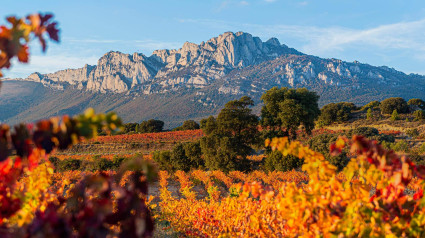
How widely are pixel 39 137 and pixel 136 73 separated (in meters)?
152

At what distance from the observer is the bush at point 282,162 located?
14.2 m

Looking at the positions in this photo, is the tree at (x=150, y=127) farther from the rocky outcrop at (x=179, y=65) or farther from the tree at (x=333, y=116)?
the rocky outcrop at (x=179, y=65)

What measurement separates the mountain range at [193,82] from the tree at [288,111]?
226 feet

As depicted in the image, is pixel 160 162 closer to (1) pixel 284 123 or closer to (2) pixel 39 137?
(1) pixel 284 123

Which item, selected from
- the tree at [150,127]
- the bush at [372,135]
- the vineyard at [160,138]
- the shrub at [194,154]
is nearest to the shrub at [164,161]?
the shrub at [194,154]

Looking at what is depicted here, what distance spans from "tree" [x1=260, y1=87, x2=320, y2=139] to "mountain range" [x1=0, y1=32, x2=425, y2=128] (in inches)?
2717

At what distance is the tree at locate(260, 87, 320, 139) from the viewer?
1761 cm

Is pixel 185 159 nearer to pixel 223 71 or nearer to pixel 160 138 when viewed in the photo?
pixel 160 138

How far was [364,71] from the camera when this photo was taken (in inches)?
5399

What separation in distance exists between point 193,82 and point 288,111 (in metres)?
114

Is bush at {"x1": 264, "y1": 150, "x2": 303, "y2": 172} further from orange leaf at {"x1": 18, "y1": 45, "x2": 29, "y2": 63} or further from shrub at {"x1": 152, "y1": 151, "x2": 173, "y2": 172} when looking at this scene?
orange leaf at {"x1": 18, "y1": 45, "x2": 29, "y2": 63}

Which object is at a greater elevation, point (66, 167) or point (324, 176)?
point (324, 176)

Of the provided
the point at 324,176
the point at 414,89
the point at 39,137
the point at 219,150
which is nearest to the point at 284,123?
the point at 219,150

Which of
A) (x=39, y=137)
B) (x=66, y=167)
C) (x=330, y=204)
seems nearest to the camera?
(x=39, y=137)
